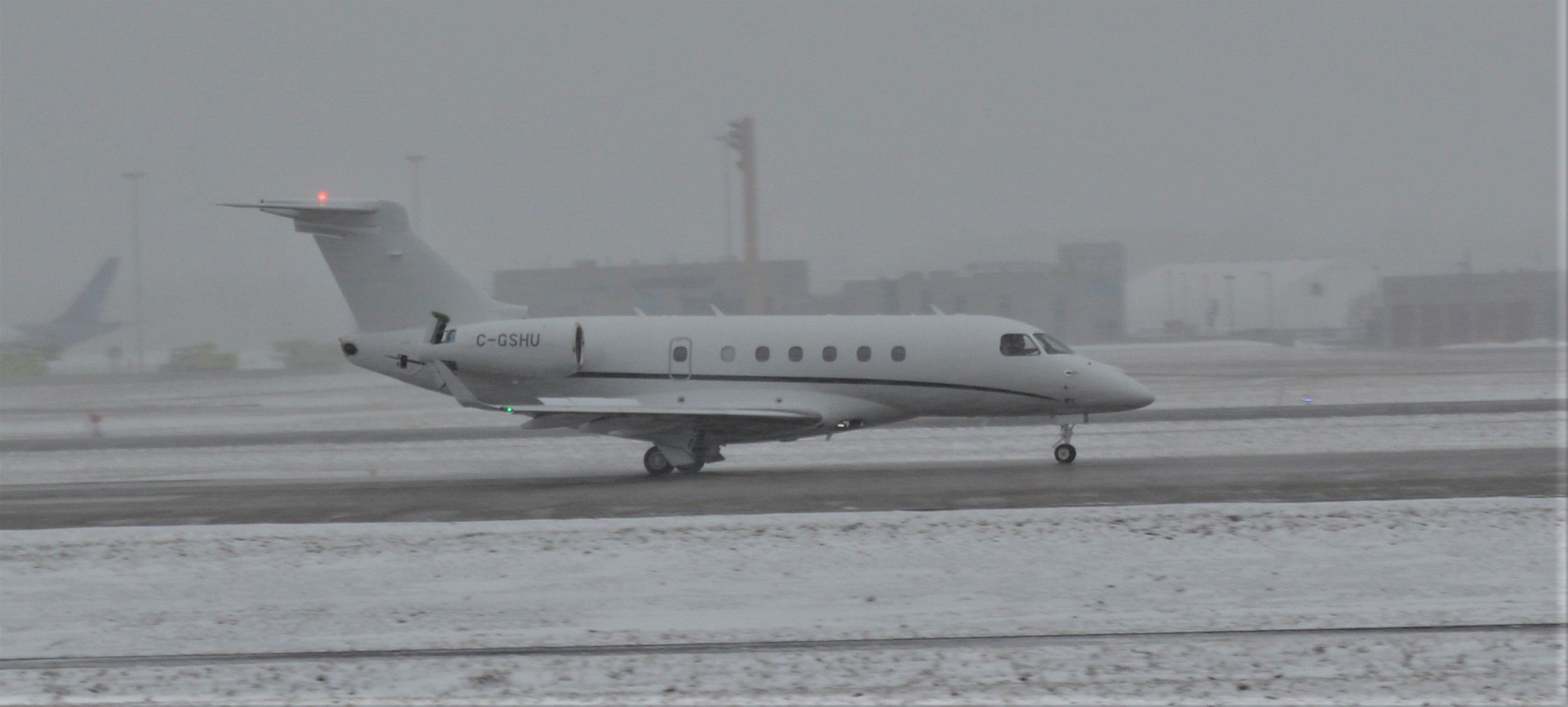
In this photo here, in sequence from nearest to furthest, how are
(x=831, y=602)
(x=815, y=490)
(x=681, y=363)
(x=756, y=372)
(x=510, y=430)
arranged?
(x=831, y=602), (x=815, y=490), (x=756, y=372), (x=681, y=363), (x=510, y=430)

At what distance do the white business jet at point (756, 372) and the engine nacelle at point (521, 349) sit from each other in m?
0.02

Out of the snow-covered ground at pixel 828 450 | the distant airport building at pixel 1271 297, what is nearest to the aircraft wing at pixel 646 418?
the snow-covered ground at pixel 828 450

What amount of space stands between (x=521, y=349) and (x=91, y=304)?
57654 millimetres

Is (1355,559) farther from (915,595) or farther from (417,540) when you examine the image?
(417,540)

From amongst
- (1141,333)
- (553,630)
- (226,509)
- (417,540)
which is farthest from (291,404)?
(1141,333)

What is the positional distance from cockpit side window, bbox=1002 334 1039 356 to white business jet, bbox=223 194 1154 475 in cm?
2

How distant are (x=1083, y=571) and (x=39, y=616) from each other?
28.8 feet

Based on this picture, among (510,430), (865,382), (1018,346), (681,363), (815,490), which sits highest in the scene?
(1018,346)

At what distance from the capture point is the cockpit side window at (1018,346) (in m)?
21.0

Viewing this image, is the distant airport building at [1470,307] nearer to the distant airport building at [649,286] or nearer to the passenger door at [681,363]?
the distant airport building at [649,286]

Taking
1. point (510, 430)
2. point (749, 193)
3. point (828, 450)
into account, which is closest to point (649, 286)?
point (749, 193)

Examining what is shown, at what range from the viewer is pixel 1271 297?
82.6 metres

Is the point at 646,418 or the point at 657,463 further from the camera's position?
the point at 657,463

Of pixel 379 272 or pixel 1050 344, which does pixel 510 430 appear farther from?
pixel 1050 344
